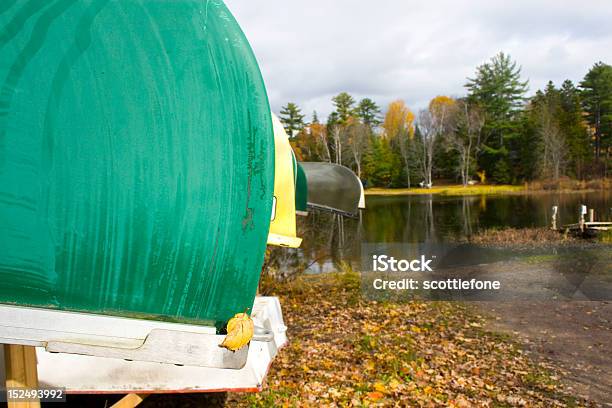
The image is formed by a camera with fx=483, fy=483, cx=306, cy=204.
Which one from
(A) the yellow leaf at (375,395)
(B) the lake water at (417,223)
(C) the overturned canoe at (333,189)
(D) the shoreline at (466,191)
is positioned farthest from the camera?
(D) the shoreline at (466,191)

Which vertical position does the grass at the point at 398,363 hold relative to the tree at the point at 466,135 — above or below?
below

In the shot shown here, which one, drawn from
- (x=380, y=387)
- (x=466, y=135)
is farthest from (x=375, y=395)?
(x=466, y=135)

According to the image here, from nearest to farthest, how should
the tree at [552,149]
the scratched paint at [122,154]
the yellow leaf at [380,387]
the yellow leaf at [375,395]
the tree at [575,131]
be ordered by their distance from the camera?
the scratched paint at [122,154] → the yellow leaf at [375,395] → the yellow leaf at [380,387] → the tree at [552,149] → the tree at [575,131]

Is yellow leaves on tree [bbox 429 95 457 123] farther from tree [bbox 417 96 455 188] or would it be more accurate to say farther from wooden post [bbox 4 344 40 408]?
wooden post [bbox 4 344 40 408]

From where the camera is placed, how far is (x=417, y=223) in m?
24.6

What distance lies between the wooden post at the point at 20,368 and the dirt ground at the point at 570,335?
4613mm

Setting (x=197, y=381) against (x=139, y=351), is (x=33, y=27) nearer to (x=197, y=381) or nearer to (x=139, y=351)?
(x=139, y=351)

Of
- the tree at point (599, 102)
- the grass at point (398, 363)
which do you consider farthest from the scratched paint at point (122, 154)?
the tree at point (599, 102)

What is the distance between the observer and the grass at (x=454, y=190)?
44.5 m

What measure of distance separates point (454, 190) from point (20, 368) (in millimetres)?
47197

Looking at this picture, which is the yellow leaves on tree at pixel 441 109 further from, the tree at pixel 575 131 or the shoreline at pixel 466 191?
the tree at pixel 575 131

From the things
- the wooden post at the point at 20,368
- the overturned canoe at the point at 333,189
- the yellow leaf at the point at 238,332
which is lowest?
the wooden post at the point at 20,368

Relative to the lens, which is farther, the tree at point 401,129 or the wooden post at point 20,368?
the tree at point 401,129

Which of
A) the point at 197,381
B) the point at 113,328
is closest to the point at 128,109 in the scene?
the point at 113,328
